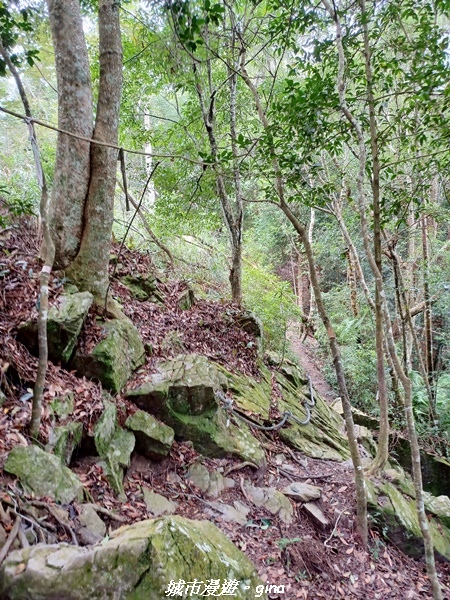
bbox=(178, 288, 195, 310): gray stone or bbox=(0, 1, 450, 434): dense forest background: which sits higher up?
bbox=(0, 1, 450, 434): dense forest background

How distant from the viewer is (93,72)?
6879 millimetres

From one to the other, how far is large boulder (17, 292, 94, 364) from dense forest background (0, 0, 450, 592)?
1.91 feet

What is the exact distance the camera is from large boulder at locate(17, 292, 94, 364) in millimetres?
3336

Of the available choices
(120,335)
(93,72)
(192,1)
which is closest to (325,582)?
(120,335)

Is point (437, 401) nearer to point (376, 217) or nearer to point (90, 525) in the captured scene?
point (376, 217)

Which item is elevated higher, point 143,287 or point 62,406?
point 143,287

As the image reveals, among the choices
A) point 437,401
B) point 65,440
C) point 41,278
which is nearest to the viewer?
point 41,278

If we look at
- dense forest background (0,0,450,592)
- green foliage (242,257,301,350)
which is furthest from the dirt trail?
green foliage (242,257,301,350)

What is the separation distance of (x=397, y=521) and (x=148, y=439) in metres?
3.34

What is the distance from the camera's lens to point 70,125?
13.5 ft

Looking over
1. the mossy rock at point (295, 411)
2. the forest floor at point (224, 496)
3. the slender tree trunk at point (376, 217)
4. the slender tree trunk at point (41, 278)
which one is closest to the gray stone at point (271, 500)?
the forest floor at point (224, 496)

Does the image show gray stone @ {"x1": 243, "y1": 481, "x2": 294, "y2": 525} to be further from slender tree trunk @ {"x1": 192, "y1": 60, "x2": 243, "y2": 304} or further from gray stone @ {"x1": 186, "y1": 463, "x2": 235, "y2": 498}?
slender tree trunk @ {"x1": 192, "y1": 60, "x2": 243, "y2": 304}

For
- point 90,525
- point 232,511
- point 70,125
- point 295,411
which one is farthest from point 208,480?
point 70,125

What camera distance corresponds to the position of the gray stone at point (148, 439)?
3646mm
